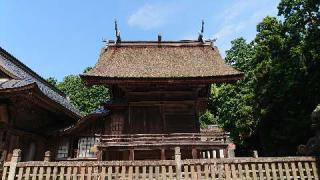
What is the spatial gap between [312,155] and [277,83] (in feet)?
54.3

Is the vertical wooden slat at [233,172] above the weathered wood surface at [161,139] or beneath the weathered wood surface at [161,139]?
beneath

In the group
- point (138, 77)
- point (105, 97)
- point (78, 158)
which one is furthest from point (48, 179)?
point (105, 97)

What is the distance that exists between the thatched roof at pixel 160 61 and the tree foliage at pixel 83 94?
2283 cm

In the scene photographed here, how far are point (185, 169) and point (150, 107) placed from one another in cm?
744

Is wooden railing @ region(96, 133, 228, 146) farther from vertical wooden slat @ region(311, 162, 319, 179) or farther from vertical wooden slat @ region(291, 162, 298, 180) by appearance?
vertical wooden slat @ region(311, 162, 319, 179)

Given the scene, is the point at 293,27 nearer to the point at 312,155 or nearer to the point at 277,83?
the point at 277,83

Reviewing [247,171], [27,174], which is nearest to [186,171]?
[247,171]

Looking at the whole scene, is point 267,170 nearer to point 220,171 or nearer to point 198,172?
point 220,171

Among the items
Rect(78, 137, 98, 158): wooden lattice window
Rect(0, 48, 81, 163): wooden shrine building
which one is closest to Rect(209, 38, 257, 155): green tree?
Rect(78, 137, 98, 158): wooden lattice window

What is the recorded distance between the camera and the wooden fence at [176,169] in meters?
9.31

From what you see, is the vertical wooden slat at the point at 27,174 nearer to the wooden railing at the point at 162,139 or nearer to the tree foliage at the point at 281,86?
the wooden railing at the point at 162,139

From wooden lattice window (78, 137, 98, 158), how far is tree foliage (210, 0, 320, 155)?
50.3ft

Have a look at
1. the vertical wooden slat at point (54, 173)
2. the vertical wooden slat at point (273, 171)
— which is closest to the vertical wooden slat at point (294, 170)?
the vertical wooden slat at point (273, 171)

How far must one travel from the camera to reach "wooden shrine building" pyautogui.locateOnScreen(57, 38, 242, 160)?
582 inches
